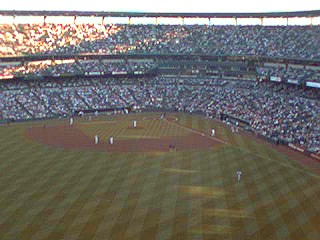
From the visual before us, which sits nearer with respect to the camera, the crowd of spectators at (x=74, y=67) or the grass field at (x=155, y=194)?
the grass field at (x=155, y=194)

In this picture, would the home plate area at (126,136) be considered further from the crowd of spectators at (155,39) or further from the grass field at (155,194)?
the crowd of spectators at (155,39)

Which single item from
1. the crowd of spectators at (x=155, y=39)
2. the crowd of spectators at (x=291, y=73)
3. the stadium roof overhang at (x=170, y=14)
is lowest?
the crowd of spectators at (x=291, y=73)

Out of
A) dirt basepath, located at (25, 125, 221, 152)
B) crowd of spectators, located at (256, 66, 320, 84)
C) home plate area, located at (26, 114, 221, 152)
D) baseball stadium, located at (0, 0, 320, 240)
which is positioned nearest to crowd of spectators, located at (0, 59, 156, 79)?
→ baseball stadium, located at (0, 0, 320, 240)

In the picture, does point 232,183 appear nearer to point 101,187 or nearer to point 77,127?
point 101,187

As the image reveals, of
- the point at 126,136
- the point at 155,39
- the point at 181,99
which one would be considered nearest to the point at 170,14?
the point at 155,39

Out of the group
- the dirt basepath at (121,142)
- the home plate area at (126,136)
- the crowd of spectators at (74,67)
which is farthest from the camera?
the crowd of spectators at (74,67)

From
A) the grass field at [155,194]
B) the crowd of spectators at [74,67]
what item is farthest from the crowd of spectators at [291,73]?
the crowd of spectators at [74,67]

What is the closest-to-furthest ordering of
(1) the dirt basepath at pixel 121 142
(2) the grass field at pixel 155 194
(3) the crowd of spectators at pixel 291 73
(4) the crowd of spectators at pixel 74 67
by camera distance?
(2) the grass field at pixel 155 194, (1) the dirt basepath at pixel 121 142, (3) the crowd of spectators at pixel 291 73, (4) the crowd of spectators at pixel 74 67

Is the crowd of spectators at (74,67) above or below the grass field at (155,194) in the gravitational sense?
above

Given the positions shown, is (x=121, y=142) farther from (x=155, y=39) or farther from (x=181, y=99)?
(x=155, y=39)
